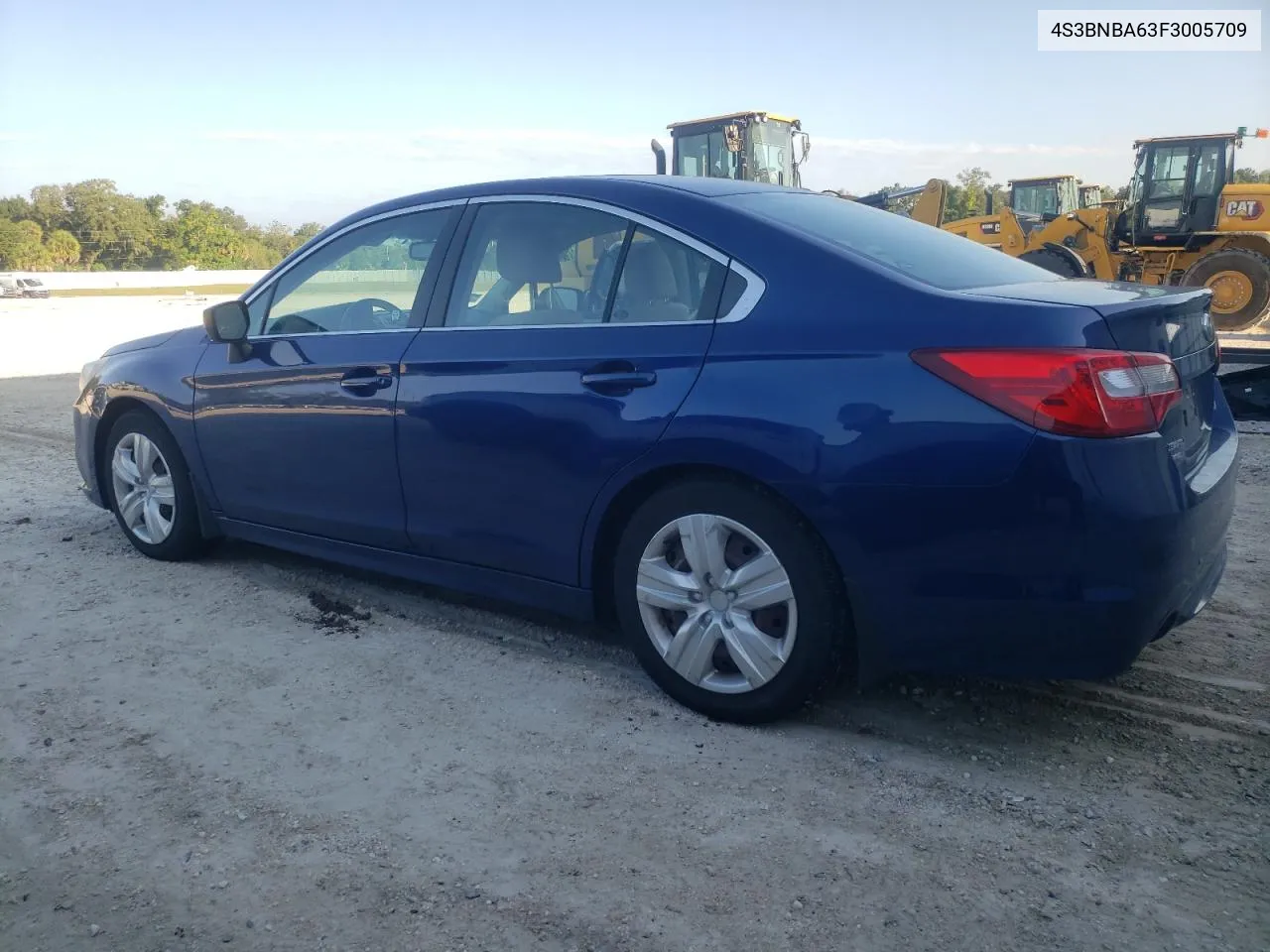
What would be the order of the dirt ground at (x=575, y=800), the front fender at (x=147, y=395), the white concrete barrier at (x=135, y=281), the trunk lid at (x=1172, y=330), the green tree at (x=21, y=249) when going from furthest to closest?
the green tree at (x=21, y=249) < the white concrete barrier at (x=135, y=281) < the front fender at (x=147, y=395) < the trunk lid at (x=1172, y=330) < the dirt ground at (x=575, y=800)

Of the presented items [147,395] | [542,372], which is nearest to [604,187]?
[542,372]

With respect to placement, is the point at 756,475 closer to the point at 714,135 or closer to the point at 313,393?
the point at 313,393

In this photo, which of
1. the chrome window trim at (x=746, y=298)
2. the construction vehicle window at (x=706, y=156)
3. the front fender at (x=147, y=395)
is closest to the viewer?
the chrome window trim at (x=746, y=298)

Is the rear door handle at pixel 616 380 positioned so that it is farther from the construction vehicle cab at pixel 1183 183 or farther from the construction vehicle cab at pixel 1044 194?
the construction vehicle cab at pixel 1044 194

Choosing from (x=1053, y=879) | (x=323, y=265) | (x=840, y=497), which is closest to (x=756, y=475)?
(x=840, y=497)

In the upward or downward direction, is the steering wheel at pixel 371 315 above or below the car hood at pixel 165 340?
above

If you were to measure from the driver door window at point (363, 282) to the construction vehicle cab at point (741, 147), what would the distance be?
13138 mm

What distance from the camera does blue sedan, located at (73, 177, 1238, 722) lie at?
2.75m

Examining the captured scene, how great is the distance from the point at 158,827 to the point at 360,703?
84 cm

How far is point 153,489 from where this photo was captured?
5.11 metres

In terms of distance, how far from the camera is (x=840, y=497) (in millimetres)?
2936

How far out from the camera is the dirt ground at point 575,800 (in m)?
2.39

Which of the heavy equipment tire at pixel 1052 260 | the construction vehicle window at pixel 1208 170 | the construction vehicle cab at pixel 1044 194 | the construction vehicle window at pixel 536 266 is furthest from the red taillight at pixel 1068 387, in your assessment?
the construction vehicle cab at pixel 1044 194

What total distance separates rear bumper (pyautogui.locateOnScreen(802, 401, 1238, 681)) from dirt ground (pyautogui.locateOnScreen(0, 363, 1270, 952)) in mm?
381
